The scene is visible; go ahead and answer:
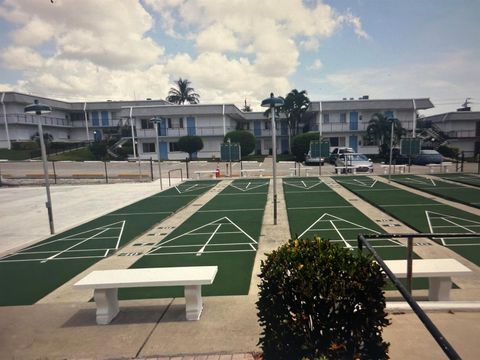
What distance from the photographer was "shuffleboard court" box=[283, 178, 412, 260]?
9.10 m

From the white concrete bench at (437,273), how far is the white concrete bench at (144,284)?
11.5 feet

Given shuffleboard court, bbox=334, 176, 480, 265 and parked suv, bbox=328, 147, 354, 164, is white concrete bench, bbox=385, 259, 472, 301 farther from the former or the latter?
parked suv, bbox=328, 147, 354, 164

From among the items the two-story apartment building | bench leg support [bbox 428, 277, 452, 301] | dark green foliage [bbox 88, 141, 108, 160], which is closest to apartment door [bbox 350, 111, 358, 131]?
the two-story apartment building

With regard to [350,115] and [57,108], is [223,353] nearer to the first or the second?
[350,115]

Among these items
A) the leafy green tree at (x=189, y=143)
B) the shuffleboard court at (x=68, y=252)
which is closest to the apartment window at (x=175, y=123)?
the leafy green tree at (x=189, y=143)

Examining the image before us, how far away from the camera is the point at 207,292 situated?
634cm

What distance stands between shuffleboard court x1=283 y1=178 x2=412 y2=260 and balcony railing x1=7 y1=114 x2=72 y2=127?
45.7 metres

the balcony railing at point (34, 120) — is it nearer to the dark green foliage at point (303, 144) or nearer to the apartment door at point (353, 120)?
the dark green foliage at point (303, 144)

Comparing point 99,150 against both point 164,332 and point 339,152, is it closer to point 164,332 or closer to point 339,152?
point 339,152

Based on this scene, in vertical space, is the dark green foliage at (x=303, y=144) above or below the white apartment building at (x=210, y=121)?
below

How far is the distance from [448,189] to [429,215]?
7.57 meters

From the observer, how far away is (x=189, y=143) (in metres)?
45.7

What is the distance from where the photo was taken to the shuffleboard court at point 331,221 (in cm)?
910

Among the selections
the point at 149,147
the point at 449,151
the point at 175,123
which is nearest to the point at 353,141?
the point at 449,151
